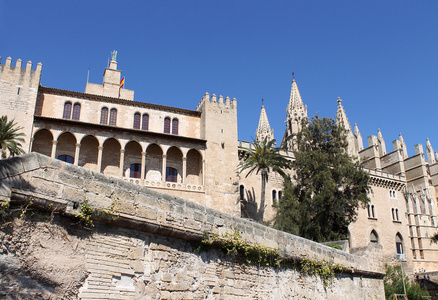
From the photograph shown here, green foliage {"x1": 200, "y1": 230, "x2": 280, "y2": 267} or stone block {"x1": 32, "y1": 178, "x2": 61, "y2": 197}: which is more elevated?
stone block {"x1": 32, "y1": 178, "x2": 61, "y2": 197}

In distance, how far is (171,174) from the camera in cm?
3600

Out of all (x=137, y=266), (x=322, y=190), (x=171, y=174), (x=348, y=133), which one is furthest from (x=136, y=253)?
(x=348, y=133)

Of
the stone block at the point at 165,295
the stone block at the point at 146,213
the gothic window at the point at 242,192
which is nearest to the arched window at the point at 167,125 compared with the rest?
the gothic window at the point at 242,192

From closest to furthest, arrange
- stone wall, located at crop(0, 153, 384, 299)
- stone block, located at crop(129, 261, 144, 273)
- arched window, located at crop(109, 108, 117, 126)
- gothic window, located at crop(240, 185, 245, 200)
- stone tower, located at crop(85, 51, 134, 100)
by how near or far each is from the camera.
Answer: stone wall, located at crop(0, 153, 384, 299)
stone block, located at crop(129, 261, 144, 273)
arched window, located at crop(109, 108, 117, 126)
gothic window, located at crop(240, 185, 245, 200)
stone tower, located at crop(85, 51, 134, 100)

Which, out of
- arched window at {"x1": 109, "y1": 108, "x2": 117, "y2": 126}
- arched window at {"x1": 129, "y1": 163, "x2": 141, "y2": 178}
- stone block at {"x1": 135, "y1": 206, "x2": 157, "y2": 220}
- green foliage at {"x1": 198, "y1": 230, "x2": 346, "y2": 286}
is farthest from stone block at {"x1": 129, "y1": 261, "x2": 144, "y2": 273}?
arched window at {"x1": 109, "y1": 108, "x2": 117, "y2": 126}

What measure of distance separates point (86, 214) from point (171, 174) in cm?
2885

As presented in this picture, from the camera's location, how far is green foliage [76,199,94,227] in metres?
7.14

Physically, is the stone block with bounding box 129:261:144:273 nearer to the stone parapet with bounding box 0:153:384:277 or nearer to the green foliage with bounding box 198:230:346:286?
the stone parapet with bounding box 0:153:384:277

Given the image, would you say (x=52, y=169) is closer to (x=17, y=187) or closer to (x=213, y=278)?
(x=17, y=187)

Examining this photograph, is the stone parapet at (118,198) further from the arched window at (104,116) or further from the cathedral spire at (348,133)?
the cathedral spire at (348,133)

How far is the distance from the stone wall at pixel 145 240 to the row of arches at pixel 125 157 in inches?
938

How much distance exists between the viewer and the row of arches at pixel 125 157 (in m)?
32.7

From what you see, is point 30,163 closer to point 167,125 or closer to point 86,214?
point 86,214

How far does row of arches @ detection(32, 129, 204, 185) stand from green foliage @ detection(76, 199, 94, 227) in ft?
85.8
